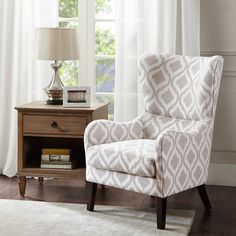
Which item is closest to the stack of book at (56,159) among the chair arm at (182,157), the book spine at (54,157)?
the book spine at (54,157)

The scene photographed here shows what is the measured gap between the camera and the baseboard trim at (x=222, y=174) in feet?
15.9

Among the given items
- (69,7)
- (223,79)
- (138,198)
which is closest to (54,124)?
(138,198)

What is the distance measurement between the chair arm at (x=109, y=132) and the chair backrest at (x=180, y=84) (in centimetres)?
19

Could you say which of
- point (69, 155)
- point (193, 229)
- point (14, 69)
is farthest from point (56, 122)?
point (193, 229)

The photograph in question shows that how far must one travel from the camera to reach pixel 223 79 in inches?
188

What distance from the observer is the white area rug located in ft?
11.9

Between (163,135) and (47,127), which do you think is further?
(47,127)

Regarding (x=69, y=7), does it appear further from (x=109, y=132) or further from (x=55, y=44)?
(x=109, y=132)

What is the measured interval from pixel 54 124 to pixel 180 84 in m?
0.90

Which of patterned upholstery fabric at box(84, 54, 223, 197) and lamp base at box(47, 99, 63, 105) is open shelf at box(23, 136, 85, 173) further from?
patterned upholstery fabric at box(84, 54, 223, 197)

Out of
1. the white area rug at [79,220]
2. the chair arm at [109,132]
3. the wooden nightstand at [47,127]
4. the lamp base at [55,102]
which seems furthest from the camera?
the lamp base at [55,102]

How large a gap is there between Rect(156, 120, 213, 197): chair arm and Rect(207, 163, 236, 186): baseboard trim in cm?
75

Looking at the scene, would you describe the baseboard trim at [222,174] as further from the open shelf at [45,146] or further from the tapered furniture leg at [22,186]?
the tapered furniture leg at [22,186]

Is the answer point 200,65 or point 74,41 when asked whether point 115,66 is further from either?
point 200,65
